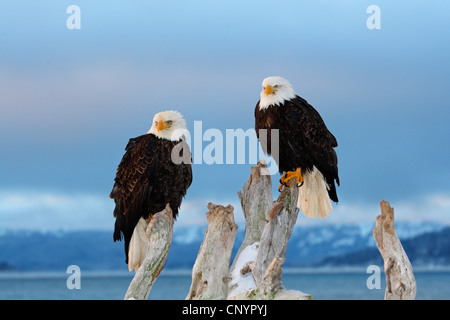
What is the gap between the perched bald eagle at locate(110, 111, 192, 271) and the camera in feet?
37.9

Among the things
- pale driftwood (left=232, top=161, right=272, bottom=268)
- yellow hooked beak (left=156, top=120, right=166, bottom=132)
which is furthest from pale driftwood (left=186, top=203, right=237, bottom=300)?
yellow hooked beak (left=156, top=120, right=166, bottom=132)

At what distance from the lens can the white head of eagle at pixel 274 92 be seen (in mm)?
11656

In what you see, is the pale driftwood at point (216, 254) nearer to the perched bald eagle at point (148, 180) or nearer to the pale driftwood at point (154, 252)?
the pale driftwood at point (154, 252)

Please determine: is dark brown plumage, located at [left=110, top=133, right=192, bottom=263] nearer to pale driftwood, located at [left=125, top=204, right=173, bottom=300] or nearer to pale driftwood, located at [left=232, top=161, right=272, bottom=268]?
pale driftwood, located at [left=125, top=204, right=173, bottom=300]

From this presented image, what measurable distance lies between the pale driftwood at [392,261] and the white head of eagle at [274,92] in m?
2.90

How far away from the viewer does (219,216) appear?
10312 millimetres

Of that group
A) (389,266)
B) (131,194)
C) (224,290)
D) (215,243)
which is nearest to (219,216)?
(215,243)

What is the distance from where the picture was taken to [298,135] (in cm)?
1164

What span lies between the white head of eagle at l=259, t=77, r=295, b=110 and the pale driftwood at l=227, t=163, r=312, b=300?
4.18 ft

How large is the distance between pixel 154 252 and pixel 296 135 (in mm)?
3387
